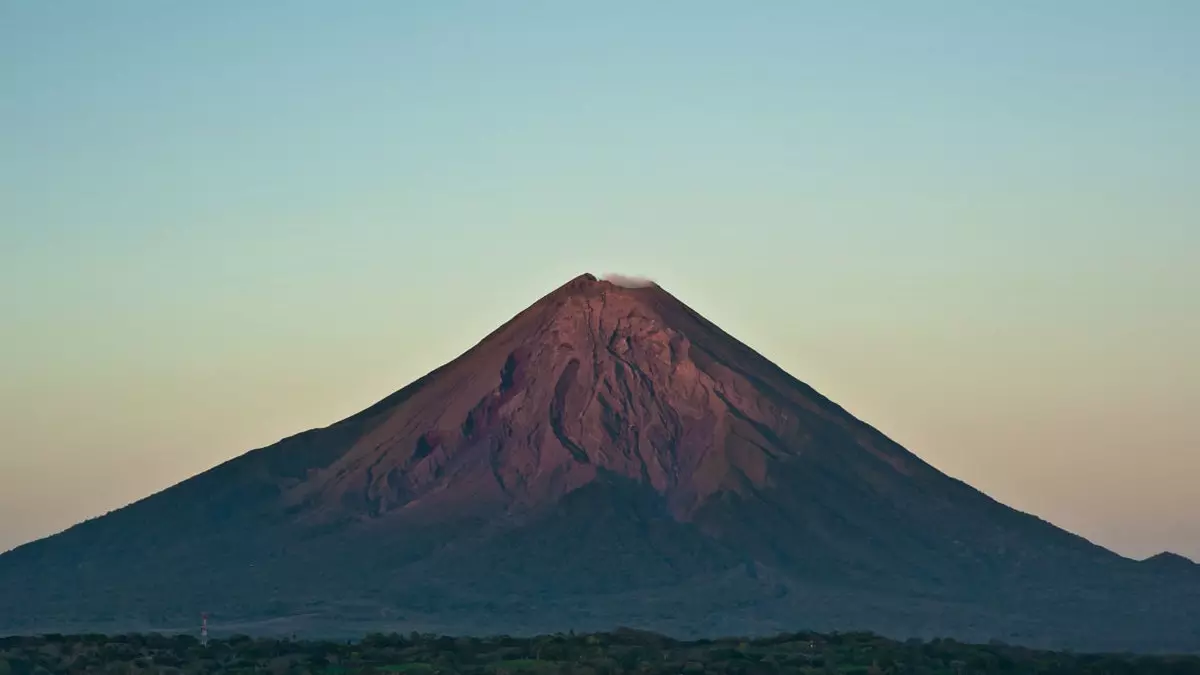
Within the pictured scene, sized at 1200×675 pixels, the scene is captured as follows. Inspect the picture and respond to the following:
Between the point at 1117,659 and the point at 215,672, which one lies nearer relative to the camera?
the point at 215,672

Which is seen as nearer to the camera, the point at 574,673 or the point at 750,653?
the point at 574,673

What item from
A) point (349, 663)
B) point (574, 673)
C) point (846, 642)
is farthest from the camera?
point (846, 642)

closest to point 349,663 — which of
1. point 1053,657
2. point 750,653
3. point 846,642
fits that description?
point 750,653

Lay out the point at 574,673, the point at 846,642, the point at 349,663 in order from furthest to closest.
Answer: the point at 846,642 → the point at 349,663 → the point at 574,673

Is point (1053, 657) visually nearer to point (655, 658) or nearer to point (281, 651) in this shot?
point (655, 658)

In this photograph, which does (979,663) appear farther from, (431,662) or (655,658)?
(431,662)

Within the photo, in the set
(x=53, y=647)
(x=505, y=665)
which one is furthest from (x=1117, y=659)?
(x=53, y=647)
